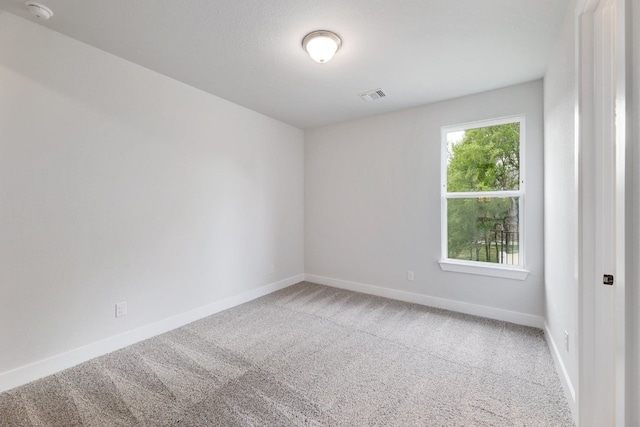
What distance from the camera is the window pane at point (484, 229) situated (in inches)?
120

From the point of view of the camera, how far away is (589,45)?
58.5 inches

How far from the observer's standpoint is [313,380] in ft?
6.59

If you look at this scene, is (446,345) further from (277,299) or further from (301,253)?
(301,253)

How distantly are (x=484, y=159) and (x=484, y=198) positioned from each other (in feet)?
1.49

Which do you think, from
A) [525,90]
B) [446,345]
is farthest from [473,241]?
[525,90]

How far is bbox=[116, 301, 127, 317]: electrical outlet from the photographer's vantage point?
96.0 inches

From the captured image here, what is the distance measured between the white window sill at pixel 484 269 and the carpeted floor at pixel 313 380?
0.52m

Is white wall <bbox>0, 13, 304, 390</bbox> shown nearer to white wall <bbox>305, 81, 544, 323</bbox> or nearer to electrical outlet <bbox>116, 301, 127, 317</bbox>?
electrical outlet <bbox>116, 301, 127, 317</bbox>

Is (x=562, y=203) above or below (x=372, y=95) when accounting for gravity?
below

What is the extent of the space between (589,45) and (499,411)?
2.16m

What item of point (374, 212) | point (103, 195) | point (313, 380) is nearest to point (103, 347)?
point (103, 195)

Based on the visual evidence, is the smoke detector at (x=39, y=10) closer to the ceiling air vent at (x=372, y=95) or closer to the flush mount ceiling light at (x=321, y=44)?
the flush mount ceiling light at (x=321, y=44)

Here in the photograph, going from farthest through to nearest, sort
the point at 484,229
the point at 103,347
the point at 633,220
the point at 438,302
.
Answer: the point at 438,302
the point at 484,229
the point at 103,347
the point at 633,220

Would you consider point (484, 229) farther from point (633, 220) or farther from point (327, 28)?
point (327, 28)
